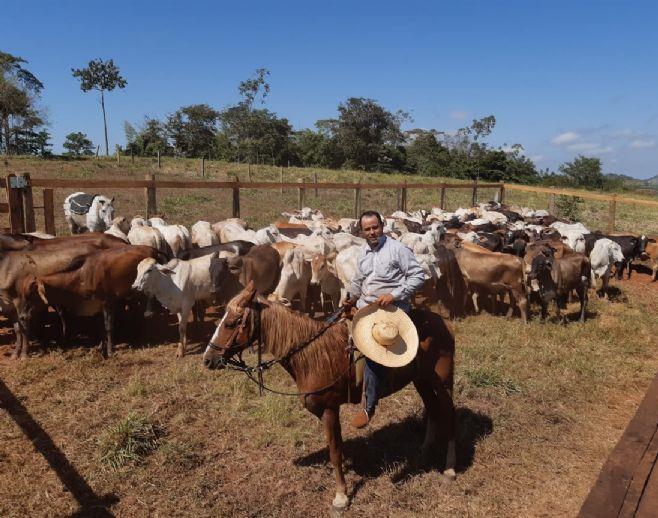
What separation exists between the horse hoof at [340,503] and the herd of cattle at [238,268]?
7.12ft

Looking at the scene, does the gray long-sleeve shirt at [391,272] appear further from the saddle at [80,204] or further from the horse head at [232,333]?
the saddle at [80,204]

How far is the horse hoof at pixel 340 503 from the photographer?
4441 millimetres

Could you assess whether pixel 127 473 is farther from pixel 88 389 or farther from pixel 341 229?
pixel 341 229

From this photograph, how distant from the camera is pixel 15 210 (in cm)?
1041

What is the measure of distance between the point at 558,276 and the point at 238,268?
659cm

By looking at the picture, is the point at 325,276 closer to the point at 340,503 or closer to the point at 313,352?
the point at 313,352

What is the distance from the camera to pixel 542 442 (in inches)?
222

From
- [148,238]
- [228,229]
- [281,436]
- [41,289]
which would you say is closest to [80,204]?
[228,229]

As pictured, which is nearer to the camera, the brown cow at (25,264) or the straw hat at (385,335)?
the straw hat at (385,335)

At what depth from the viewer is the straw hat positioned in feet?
13.3

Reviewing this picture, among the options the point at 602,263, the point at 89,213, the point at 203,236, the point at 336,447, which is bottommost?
the point at 336,447

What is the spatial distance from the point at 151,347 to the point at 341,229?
24.5ft

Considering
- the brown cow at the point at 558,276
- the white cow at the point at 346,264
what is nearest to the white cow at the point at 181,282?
the white cow at the point at 346,264

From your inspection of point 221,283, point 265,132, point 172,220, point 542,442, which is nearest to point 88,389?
point 221,283
